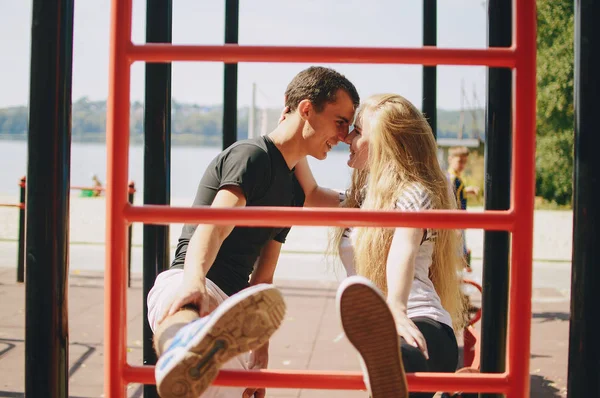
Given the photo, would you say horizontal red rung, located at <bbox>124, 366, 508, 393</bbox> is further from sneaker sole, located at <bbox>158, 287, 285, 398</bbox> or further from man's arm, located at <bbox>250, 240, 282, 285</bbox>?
man's arm, located at <bbox>250, 240, 282, 285</bbox>

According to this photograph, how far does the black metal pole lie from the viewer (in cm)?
122

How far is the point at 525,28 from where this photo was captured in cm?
126

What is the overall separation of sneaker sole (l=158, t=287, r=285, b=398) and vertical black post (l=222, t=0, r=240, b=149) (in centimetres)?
107

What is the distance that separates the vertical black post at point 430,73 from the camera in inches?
75.3

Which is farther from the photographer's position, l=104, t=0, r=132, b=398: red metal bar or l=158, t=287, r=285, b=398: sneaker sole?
l=104, t=0, r=132, b=398: red metal bar

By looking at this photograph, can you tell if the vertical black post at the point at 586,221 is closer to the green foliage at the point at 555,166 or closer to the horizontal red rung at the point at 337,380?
the horizontal red rung at the point at 337,380

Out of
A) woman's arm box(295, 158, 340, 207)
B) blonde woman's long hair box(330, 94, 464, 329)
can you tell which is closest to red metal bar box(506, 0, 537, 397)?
blonde woman's long hair box(330, 94, 464, 329)

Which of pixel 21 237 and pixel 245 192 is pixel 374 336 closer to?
pixel 245 192

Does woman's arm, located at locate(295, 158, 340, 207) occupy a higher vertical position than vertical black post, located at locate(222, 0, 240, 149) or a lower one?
lower

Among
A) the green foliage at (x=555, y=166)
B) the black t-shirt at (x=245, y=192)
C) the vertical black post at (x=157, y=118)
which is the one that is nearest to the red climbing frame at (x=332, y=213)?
the vertical black post at (x=157, y=118)

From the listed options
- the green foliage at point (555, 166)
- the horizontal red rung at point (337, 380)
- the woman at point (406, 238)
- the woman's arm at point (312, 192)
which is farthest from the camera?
the green foliage at point (555, 166)

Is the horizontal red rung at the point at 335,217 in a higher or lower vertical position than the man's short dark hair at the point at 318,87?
lower

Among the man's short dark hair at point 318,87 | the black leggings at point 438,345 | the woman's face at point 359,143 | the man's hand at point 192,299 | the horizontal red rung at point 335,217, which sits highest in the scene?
the man's short dark hair at point 318,87

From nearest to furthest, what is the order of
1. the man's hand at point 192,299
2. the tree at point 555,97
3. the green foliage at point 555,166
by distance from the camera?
the man's hand at point 192,299, the tree at point 555,97, the green foliage at point 555,166
